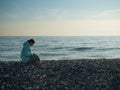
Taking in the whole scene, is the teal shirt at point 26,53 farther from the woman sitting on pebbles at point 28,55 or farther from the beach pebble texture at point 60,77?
the beach pebble texture at point 60,77

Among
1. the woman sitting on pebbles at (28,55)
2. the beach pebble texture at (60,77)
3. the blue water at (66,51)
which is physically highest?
the woman sitting on pebbles at (28,55)

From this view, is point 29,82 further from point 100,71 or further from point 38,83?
point 100,71

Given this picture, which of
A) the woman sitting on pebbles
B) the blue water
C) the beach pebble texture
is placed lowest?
the blue water

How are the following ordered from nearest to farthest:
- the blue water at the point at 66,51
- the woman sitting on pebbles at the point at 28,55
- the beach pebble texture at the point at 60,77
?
the beach pebble texture at the point at 60,77, the woman sitting on pebbles at the point at 28,55, the blue water at the point at 66,51

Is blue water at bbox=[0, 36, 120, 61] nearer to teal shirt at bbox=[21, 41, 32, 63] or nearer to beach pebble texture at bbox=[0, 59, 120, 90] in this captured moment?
teal shirt at bbox=[21, 41, 32, 63]

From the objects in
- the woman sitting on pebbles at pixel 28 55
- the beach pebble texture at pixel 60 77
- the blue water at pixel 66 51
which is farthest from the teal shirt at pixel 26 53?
the blue water at pixel 66 51

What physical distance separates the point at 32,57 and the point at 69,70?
8.90 ft

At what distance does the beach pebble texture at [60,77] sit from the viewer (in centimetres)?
1234

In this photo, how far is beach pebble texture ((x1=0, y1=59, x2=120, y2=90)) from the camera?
A: 12.3 m

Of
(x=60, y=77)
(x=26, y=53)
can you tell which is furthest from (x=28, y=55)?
(x=60, y=77)

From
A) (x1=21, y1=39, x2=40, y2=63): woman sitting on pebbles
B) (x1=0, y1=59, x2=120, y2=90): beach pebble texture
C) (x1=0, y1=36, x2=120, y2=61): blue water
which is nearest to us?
(x1=0, y1=59, x2=120, y2=90): beach pebble texture

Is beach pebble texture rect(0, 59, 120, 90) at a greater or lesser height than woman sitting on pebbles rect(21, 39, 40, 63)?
lesser

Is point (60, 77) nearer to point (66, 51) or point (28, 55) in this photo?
point (28, 55)

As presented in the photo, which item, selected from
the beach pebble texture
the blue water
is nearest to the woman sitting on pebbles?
the beach pebble texture
